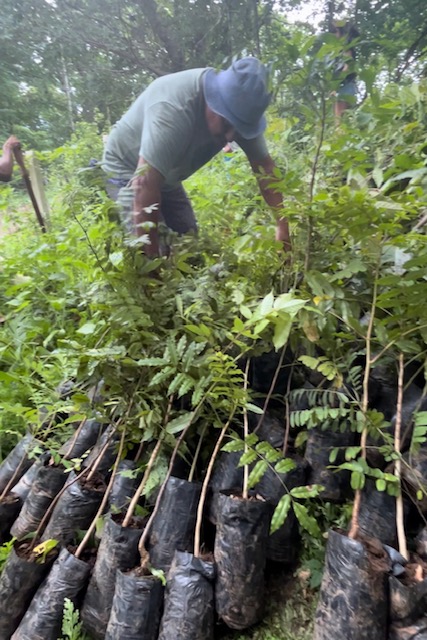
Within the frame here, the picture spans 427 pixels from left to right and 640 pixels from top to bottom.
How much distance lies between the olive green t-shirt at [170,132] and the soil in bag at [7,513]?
132 centimetres

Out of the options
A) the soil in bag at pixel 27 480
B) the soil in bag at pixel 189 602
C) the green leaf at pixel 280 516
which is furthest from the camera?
the soil in bag at pixel 27 480

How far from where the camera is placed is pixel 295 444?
1.37 metres

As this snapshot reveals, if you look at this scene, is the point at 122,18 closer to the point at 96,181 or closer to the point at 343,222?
the point at 96,181

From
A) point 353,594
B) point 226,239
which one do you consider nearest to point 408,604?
point 353,594

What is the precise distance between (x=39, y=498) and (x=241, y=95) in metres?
1.63

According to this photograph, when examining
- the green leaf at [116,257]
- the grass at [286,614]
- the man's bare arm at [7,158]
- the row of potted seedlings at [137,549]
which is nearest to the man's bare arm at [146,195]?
the green leaf at [116,257]

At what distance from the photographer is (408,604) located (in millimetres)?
877

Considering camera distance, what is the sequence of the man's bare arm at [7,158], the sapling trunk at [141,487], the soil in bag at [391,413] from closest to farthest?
the soil in bag at [391,413]
the sapling trunk at [141,487]
the man's bare arm at [7,158]

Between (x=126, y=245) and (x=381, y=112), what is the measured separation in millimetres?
875

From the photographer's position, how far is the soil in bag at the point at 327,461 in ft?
4.08

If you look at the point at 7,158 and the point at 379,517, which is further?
the point at 7,158

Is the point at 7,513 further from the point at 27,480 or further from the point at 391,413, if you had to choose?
the point at 391,413

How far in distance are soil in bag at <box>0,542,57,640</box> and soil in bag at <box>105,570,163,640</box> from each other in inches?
12.5

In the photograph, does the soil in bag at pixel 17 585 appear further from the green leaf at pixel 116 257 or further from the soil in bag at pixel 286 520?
the green leaf at pixel 116 257
